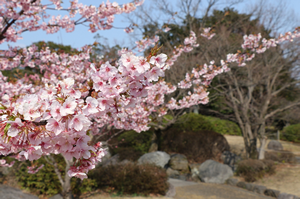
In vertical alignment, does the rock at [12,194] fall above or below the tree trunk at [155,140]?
below

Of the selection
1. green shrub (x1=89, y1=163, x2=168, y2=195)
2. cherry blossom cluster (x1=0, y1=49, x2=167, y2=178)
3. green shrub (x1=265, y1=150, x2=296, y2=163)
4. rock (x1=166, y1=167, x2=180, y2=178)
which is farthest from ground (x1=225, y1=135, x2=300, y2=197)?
cherry blossom cluster (x1=0, y1=49, x2=167, y2=178)

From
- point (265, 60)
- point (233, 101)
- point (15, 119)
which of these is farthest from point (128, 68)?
point (265, 60)

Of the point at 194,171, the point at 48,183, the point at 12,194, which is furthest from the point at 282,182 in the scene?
the point at 12,194

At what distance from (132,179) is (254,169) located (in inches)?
195

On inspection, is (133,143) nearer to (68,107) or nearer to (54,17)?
(54,17)

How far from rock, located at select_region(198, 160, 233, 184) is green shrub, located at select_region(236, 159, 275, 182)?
18.3 inches

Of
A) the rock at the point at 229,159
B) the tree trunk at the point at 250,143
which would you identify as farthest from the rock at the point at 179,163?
the tree trunk at the point at 250,143

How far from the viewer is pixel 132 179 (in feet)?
18.9

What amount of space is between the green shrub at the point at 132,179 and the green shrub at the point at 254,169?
12.1 ft

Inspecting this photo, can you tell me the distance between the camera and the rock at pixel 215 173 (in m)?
8.13

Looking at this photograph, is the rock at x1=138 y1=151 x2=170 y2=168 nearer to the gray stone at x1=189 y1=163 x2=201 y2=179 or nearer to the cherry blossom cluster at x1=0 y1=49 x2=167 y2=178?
the gray stone at x1=189 y1=163 x2=201 y2=179

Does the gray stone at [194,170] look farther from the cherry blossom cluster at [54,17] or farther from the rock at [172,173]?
the cherry blossom cluster at [54,17]

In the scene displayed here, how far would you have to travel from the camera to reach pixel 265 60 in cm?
1047

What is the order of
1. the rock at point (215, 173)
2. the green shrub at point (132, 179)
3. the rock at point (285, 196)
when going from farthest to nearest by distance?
the rock at point (215, 173) → the rock at point (285, 196) → the green shrub at point (132, 179)
